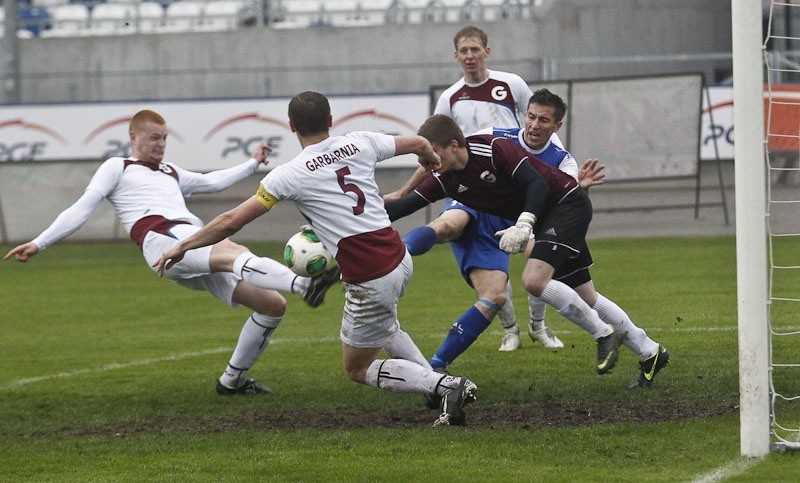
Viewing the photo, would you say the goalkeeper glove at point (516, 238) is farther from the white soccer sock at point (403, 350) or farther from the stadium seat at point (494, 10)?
the stadium seat at point (494, 10)

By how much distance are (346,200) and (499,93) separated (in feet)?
11.0

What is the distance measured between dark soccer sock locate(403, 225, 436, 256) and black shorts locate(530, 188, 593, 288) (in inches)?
30.0

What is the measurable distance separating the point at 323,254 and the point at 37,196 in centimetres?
1678

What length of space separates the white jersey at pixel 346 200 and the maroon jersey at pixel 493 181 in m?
0.88

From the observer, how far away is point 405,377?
23.5ft

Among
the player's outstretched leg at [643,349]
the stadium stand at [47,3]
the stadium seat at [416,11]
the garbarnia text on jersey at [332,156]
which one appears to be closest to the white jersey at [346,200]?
the garbarnia text on jersey at [332,156]

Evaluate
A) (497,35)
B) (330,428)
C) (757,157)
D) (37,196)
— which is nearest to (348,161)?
(330,428)

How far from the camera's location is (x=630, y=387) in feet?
26.7

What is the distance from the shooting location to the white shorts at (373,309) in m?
6.93

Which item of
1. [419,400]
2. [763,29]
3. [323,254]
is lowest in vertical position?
[419,400]

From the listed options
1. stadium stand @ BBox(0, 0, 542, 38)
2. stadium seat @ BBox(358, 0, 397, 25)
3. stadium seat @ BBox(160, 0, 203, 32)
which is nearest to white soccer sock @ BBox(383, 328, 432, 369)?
stadium stand @ BBox(0, 0, 542, 38)

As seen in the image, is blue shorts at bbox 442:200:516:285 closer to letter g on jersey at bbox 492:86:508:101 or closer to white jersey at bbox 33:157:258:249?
letter g on jersey at bbox 492:86:508:101

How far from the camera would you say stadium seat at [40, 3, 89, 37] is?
31953 mm

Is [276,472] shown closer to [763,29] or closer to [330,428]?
[330,428]
